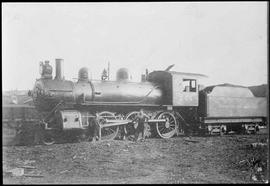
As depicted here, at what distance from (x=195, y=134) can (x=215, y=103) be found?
1823 millimetres

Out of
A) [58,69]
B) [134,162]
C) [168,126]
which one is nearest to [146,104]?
[168,126]

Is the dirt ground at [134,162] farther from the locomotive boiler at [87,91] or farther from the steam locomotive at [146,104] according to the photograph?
the locomotive boiler at [87,91]

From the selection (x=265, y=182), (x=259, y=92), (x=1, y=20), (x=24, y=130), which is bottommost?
(x=265, y=182)

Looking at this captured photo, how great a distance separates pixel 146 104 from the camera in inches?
554

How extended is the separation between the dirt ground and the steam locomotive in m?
1.45

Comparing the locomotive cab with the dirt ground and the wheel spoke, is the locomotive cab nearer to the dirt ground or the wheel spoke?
the wheel spoke

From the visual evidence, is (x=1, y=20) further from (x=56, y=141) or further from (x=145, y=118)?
(x=145, y=118)

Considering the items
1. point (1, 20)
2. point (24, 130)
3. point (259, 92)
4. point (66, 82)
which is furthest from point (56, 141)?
point (259, 92)

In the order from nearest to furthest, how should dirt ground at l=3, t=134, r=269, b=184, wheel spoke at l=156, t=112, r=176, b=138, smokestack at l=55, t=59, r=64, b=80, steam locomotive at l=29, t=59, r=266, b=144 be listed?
dirt ground at l=3, t=134, r=269, b=184 < steam locomotive at l=29, t=59, r=266, b=144 < smokestack at l=55, t=59, r=64, b=80 < wheel spoke at l=156, t=112, r=176, b=138

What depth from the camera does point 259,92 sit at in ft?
72.1

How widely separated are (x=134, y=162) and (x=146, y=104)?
4953 mm

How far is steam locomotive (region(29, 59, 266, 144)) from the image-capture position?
39.4ft

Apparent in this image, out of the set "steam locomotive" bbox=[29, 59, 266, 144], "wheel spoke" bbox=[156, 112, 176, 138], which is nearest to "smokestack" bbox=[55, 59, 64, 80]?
"steam locomotive" bbox=[29, 59, 266, 144]

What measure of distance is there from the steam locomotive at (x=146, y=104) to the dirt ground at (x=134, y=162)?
1.45 metres
